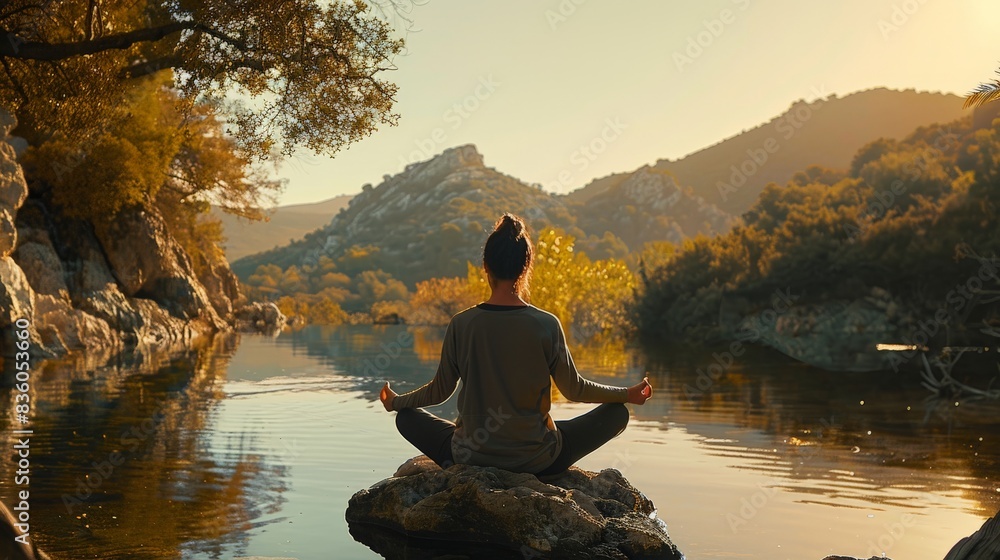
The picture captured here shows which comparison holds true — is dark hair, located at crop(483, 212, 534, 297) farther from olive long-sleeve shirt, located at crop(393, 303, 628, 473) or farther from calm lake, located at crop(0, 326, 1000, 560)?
calm lake, located at crop(0, 326, 1000, 560)

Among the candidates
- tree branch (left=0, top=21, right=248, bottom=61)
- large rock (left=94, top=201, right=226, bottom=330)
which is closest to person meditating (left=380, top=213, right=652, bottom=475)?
tree branch (left=0, top=21, right=248, bottom=61)

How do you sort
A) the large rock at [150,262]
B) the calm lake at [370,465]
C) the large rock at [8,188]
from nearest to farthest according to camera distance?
the calm lake at [370,465] < the large rock at [8,188] < the large rock at [150,262]

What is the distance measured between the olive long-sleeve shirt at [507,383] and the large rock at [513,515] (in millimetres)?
177

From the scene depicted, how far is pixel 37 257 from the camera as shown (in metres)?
36.4

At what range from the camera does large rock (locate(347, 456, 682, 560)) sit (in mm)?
6320

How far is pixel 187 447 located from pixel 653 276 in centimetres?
6183

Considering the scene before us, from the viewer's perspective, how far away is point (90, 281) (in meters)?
40.3

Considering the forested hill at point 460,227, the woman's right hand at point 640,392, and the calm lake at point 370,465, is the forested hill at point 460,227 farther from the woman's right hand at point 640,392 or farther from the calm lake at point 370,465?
the woman's right hand at point 640,392

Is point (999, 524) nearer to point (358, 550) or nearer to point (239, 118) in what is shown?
point (358, 550)

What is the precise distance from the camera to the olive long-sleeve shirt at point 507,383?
6.73m

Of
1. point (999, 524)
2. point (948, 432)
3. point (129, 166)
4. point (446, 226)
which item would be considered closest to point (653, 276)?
point (129, 166)

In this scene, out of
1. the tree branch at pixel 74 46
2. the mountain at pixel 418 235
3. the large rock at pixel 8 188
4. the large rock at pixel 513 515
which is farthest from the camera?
the mountain at pixel 418 235

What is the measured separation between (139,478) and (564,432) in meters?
4.40

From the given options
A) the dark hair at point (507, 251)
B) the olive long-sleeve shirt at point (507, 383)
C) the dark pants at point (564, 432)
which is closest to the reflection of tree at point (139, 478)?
the dark pants at point (564, 432)
